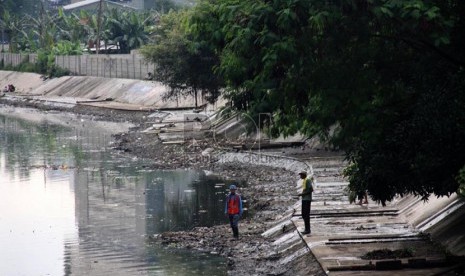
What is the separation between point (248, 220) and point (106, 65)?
217 ft

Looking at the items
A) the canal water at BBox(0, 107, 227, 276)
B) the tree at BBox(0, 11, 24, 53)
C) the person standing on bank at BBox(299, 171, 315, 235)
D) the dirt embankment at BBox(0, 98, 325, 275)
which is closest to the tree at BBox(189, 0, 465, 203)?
the dirt embankment at BBox(0, 98, 325, 275)

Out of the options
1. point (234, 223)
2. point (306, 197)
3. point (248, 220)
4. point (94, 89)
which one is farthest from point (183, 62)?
point (94, 89)

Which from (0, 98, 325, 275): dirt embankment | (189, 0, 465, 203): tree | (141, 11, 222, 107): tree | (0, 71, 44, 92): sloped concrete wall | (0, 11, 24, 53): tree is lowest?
(0, 98, 325, 275): dirt embankment

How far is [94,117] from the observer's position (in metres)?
77.1

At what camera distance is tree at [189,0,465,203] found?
60.1 feet

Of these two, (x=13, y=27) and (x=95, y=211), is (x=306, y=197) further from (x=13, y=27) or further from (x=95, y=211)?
(x=13, y=27)

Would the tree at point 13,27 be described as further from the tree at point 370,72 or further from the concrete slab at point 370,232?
the tree at point 370,72

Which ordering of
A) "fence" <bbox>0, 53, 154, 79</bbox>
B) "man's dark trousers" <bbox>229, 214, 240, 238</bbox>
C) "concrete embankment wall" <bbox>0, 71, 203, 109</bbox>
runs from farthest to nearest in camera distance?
"fence" <bbox>0, 53, 154, 79</bbox>, "concrete embankment wall" <bbox>0, 71, 203, 109</bbox>, "man's dark trousers" <bbox>229, 214, 240, 238</bbox>

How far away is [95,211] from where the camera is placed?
34.2 metres

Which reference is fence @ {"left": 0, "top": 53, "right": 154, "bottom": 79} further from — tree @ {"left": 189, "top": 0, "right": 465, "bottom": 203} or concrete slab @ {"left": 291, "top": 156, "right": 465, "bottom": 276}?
tree @ {"left": 189, "top": 0, "right": 465, "bottom": 203}

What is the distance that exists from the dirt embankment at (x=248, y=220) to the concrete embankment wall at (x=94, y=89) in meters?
19.0

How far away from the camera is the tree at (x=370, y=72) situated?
1833cm

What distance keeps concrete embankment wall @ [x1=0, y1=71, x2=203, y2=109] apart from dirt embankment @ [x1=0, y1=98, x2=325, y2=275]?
19.0m

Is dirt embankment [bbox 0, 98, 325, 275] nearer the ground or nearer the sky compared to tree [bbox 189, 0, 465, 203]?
nearer the ground
